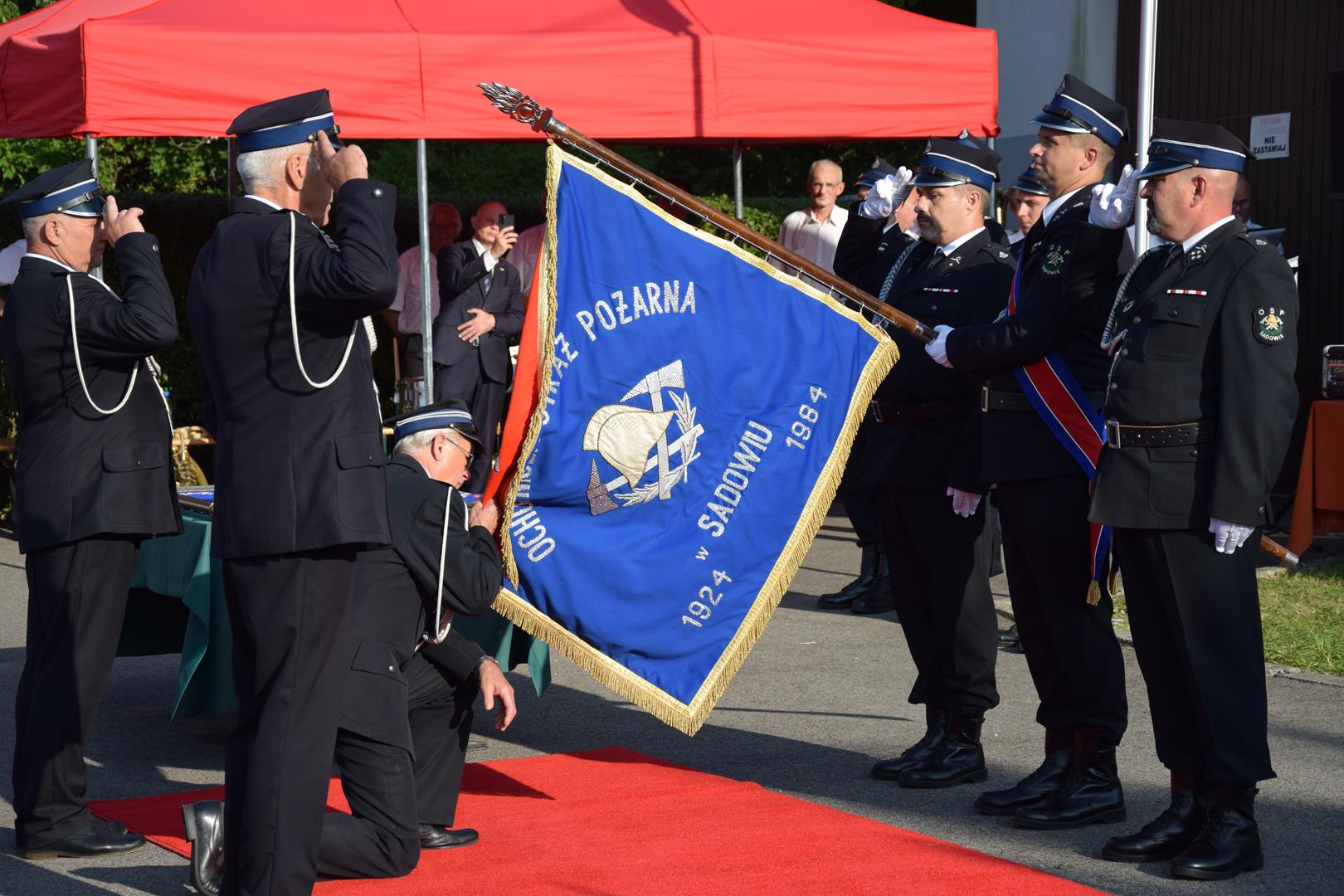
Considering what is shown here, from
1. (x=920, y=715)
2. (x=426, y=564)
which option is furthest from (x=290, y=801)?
(x=920, y=715)

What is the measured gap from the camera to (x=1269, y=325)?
4348 mm

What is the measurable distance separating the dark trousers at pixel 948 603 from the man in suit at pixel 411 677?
4.72 ft

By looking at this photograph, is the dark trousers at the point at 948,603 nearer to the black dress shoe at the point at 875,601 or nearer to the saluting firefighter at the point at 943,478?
the saluting firefighter at the point at 943,478

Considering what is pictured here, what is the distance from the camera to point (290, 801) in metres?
3.69

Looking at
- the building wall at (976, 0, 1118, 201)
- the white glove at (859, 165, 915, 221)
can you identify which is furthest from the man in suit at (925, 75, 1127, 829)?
the building wall at (976, 0, 1118, 201)

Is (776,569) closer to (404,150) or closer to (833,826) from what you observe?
(833,826)

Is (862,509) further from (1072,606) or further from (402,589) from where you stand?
(402,589)

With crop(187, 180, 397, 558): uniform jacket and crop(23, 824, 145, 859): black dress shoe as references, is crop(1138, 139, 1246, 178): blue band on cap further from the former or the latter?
crop(23, 824, 145, 859): black dress shoe

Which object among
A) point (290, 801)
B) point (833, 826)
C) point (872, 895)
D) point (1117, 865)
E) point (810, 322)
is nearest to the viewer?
point (290, 801)

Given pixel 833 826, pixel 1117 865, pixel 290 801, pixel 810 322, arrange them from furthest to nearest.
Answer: pixel 810 322, pixel 833 826, pixel 1117 865, pixel 290 801

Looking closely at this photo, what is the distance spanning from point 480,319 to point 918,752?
561 cm

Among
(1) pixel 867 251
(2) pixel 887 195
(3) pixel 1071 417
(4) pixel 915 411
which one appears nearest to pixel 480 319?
(1) pixel 867 251

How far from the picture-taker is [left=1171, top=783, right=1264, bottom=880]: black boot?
4.37m

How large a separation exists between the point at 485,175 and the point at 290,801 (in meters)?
14.0
